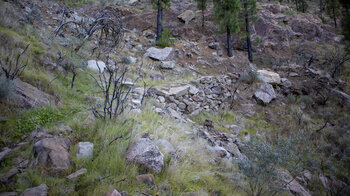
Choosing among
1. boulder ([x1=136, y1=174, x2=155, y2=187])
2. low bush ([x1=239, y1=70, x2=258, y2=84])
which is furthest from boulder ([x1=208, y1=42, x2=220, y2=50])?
boulder ([x1=136, y1=174, x2=155, y2=187])

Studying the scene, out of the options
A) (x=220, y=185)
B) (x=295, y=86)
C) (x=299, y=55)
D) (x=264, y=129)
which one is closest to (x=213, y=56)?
(x=295, y=86)

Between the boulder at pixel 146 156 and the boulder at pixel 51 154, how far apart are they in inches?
24.7

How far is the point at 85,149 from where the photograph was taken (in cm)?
182

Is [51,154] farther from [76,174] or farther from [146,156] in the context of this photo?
[146,156]

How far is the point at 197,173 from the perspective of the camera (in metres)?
2.17

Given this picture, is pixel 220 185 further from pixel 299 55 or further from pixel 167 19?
pixel 167 19

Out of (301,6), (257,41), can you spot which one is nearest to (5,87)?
(257,41)

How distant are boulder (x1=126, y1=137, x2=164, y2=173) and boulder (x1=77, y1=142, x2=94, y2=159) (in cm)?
40

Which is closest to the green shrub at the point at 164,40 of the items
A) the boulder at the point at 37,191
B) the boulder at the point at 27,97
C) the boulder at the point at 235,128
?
the boulder at the point at 235,128

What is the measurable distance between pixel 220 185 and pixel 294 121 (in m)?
6.02

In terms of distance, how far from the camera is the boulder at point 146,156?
1890mm

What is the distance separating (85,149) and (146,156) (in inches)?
26.6

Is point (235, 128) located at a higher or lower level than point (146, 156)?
lower

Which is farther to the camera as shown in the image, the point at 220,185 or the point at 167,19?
the point at 167,19
